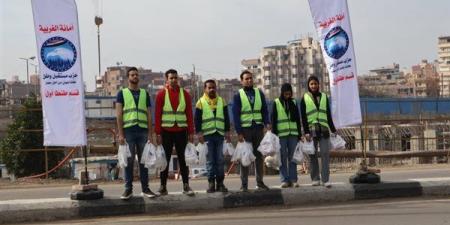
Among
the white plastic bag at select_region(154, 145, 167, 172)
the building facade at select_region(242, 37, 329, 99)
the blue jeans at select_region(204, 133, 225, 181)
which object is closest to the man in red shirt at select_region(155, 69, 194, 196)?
the white plastic bag at select_region(154, 145, 167, 172)

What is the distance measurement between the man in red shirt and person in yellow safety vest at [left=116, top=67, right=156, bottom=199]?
19cm

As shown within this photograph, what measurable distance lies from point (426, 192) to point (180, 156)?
4583mm

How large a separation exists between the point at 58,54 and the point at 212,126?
269 cm

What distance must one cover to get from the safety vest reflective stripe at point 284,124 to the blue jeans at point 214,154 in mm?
1173

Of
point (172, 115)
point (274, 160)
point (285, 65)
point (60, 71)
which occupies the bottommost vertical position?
point (274, 160)

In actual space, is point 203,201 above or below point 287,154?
below

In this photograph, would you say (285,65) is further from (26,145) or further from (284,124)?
(284,124)

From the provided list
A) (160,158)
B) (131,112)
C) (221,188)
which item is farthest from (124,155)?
(221,188)

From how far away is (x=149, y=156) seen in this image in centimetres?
1005

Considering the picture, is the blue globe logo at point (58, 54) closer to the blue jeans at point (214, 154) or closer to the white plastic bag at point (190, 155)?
the white plastic bag at point (190, 155)

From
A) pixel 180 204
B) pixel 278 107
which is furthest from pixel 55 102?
→ pixel 278 107

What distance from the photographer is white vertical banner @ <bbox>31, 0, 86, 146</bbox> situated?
996cm

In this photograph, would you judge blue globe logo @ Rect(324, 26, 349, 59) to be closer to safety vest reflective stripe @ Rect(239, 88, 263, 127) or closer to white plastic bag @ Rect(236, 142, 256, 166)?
safety vest reflective stripe @ Rect(239, 88, 263, 127)

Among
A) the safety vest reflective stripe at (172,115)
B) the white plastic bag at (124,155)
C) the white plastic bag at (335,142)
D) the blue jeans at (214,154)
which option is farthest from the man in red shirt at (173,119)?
the white plastic bag at (335,142)
